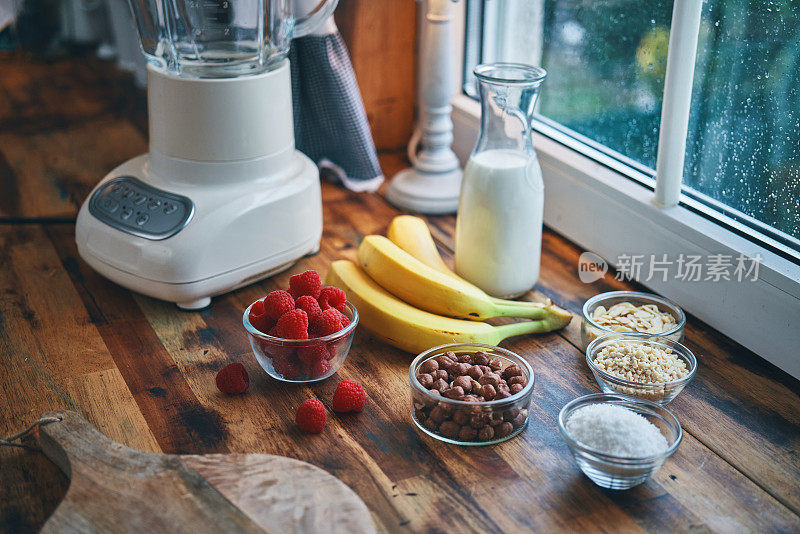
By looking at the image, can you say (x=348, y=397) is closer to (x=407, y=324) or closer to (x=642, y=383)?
(x=407, y=324)

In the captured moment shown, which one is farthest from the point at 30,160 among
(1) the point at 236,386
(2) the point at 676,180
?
(2) the point at 676,180

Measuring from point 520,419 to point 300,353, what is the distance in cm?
26

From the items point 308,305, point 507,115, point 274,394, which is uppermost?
point 507,115

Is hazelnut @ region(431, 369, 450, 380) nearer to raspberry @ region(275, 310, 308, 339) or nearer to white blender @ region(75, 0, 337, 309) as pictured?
raspberry @ region(275, 310, 308, 339)

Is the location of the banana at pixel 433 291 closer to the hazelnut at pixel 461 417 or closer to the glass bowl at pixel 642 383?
the glass bowl at pixel 642 383

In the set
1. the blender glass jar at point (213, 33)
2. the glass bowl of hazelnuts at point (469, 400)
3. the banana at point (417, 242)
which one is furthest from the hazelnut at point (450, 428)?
the blender glass jar at point (213, 33)

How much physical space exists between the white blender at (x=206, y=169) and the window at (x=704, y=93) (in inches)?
17.0

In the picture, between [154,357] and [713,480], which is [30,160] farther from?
[713,480]

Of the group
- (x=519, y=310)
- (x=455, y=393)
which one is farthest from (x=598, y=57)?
(x=455, y=393)

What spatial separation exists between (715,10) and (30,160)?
1.04 meters

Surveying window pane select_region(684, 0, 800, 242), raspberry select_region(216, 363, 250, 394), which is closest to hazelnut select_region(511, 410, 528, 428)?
raspberry select_region(216, 363, 250, 394)

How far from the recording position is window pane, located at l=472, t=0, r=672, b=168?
118 centimetres

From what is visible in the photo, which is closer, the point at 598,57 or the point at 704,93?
the point at 704,93

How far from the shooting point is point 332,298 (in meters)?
0.97
